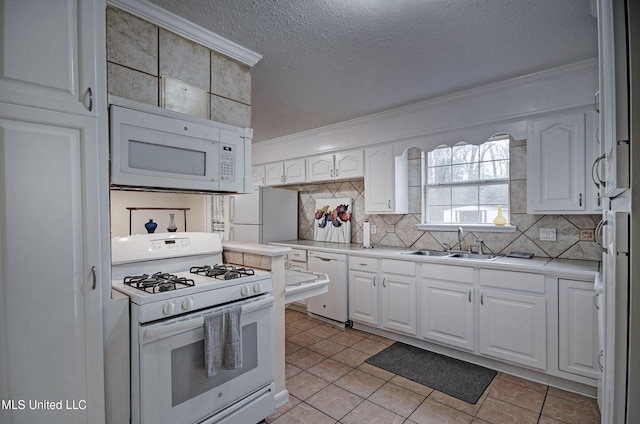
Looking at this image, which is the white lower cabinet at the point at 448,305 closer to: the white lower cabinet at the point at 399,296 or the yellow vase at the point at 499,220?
the white lower cabinet at the point at 399,296

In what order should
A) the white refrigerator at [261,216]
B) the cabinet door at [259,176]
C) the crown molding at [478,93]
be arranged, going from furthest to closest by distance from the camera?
the cabinet door at [259,176] < the white refrigerator at [261,216] < the crown molding at [478,93]

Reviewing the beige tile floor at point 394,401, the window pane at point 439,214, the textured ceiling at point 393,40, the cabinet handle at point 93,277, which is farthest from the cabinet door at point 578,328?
the cabinet handle at point 93,277

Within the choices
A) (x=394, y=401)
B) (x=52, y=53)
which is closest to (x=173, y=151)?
(x=52, y=53)

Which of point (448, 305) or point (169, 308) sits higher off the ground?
point (169, 308)

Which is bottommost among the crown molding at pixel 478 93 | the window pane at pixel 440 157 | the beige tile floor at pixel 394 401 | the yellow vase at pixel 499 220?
the beige tile floor at pixel 394 401

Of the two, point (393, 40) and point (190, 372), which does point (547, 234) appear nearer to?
point (393, 40)

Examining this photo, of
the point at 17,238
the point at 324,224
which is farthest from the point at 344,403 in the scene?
the point at 324,224

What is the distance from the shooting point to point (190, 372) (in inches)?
65.7

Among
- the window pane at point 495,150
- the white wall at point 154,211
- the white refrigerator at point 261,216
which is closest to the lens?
the white wall at point 154,211

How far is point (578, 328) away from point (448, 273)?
0.96m

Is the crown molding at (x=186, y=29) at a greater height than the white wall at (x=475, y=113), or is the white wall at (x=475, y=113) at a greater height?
the crown molding at (x=186, y=29)

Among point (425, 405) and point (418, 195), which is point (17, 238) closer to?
point (425, 405)

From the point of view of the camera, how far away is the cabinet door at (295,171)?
4484 mm

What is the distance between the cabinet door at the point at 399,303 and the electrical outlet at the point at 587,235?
145 cm
